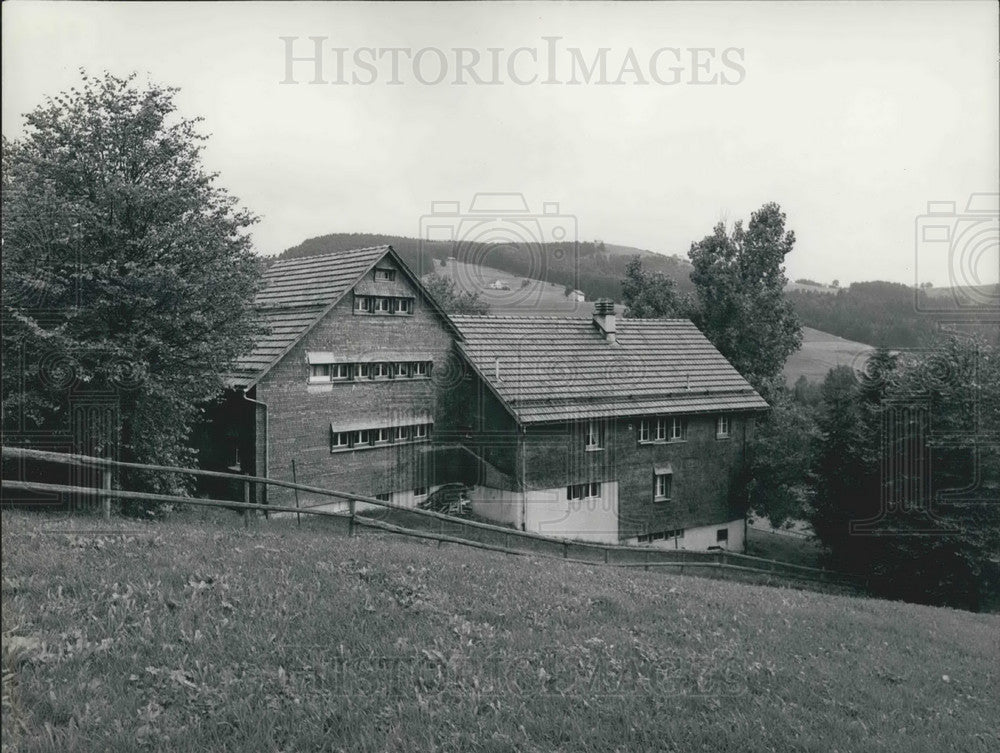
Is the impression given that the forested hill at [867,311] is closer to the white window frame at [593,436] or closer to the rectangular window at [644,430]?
the rectangular window at [644,430]

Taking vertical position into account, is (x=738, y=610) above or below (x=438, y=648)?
below

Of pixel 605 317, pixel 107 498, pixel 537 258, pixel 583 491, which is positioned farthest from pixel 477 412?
pixel 537 258

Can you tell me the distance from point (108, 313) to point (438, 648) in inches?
483

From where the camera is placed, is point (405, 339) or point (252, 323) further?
point (405, 339)

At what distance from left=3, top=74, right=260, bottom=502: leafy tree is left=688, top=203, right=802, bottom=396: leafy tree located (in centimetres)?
3447

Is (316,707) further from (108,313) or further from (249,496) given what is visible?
(249,496)

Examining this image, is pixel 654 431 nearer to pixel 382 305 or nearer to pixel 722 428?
pixel 722 428

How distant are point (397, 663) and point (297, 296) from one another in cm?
2152

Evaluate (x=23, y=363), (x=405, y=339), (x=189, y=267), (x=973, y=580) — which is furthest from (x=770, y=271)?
(x=23, y=363)

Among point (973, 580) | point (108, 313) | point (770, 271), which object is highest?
point (770, 271)

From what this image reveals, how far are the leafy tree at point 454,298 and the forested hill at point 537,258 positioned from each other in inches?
148

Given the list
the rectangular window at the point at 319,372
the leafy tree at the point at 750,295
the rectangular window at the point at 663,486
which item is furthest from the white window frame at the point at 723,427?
the rectangular window at the point at 319,372

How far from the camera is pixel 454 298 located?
67.3 metres

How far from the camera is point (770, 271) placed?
46.3 meters
